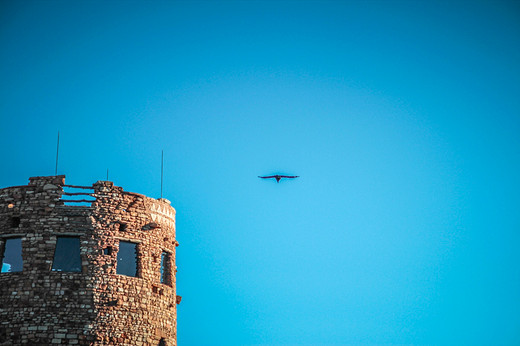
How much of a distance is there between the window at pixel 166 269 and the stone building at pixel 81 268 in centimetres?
96

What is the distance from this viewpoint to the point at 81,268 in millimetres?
44312

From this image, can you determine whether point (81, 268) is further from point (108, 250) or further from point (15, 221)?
point (15, 221)

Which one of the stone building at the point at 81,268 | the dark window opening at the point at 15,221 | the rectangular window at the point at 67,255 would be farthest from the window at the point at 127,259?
the dark window opening at the point at 15,221

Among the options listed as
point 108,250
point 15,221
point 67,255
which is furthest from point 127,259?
point 15,221

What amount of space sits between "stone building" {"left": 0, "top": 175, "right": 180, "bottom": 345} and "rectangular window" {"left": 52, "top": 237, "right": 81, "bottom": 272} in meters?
0.06

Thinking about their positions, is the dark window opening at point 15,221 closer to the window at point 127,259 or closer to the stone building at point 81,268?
the stone building at point 81,268

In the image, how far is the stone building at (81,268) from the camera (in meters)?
42.9

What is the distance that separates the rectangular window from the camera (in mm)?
44375

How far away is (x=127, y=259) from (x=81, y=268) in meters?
2.98

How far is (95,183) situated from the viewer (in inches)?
1829

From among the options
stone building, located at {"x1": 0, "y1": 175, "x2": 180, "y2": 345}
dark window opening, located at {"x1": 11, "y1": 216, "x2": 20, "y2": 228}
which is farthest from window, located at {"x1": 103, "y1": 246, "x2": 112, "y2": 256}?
dark window opening, located at {"x1": 11, "y1": 216, "x2": 20, "y2": 228}

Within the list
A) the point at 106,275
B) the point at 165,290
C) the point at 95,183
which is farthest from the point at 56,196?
the point at 165,290

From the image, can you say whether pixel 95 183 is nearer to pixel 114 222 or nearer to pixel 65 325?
pixel 114 222

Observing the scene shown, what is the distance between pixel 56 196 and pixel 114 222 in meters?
3.84
